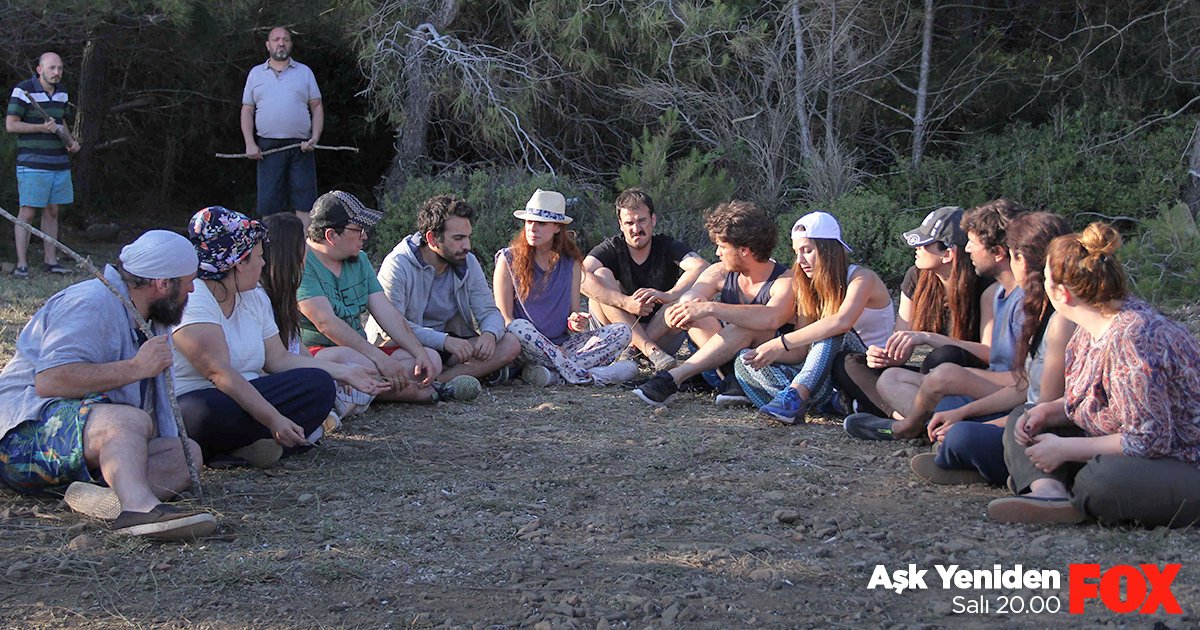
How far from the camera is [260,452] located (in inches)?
171

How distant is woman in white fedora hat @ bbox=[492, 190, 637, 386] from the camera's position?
6.24m

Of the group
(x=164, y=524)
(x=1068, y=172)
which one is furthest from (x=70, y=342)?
(x=1068, y=172)

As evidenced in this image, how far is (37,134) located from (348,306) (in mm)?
4769

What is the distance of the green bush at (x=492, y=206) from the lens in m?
9.36

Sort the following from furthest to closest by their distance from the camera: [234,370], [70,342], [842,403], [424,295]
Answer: [424,295] < [842,403] < [234,370] < [70,342]

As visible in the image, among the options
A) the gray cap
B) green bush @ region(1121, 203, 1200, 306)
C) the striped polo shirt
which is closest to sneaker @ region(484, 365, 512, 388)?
the gray cap

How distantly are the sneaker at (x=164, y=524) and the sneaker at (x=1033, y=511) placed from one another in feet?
7.81

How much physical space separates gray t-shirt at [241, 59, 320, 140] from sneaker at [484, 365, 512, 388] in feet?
13.2

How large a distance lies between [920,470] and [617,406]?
1.81m

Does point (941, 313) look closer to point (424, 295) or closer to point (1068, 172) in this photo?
point (424, 295)

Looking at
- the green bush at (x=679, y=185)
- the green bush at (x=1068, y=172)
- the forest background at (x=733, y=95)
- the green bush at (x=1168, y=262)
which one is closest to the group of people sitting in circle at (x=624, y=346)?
the green bush at (x=679, y=185)

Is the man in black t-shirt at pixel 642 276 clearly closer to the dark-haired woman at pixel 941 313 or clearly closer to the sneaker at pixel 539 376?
the sneaker at pixel 539 376

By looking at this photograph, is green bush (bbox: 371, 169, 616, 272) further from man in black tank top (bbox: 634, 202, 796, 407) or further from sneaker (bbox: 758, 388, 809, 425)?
sneaker (bbox: 758, 388, 809, 425)

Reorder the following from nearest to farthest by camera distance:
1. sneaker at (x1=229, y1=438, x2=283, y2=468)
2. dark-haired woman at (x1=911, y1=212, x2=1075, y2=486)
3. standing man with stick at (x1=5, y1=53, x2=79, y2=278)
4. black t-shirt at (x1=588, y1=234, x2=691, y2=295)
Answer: dark-haired woman at (x1=911, y1=212, x2=1075, y2=486), sneaker at (x1=229, y1=438, x2=283, y2=468), black t-shirt at (x1=588, y1=234, x2=691, y2=295), standing man with stick at (x1=5, y1=53, x2=79, y2=278)
